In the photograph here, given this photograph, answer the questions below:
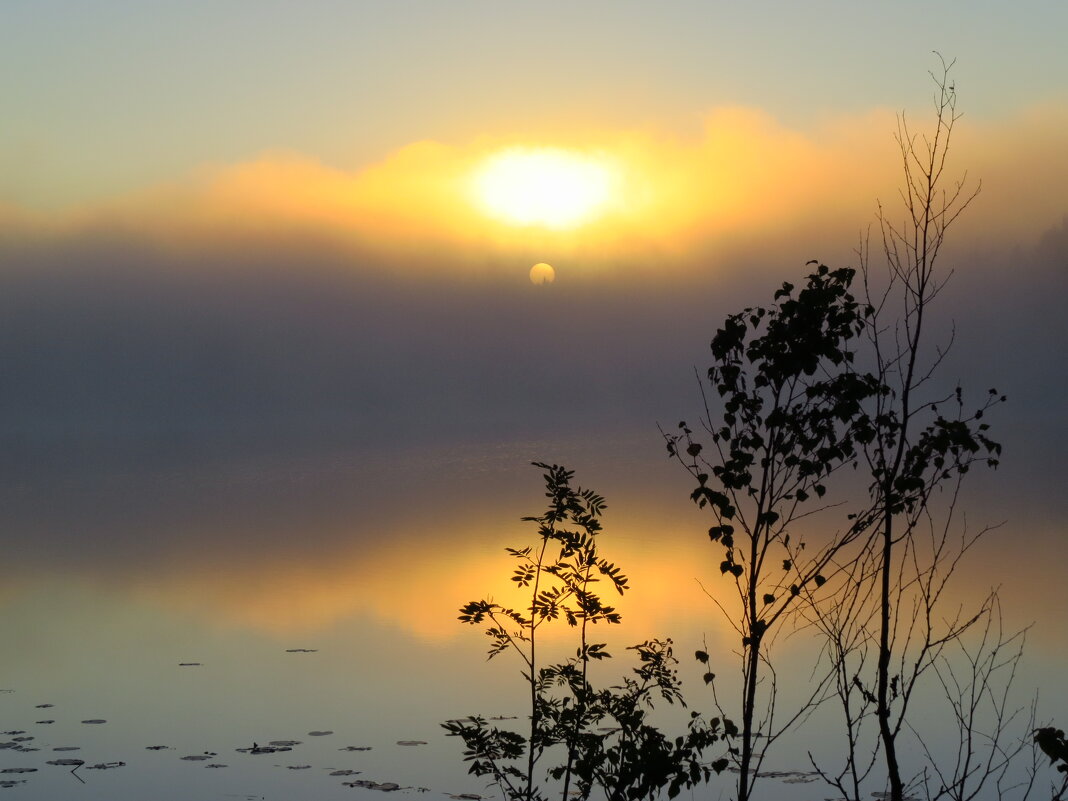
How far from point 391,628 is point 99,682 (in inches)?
188

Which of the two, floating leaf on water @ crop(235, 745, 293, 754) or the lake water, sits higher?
the lake water

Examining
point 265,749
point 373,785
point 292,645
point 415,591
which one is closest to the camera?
point 373,785

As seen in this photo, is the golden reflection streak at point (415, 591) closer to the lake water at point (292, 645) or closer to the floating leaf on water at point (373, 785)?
the lake water at point (292, 645)

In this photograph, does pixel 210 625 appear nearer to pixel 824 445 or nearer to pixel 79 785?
pixel 79 785

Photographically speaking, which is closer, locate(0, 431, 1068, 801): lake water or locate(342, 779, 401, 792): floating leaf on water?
locate(342, 779, 401, 792): floating leaf on water

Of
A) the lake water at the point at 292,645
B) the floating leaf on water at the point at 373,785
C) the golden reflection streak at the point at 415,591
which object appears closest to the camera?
the floating leaf on water at the point at 373,785

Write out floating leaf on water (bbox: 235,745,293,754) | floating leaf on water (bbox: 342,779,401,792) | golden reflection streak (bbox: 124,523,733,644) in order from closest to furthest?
floating leaf on water (bbox: 342,779,401,792) < floating leaf on water (bbox: 235,745,293,754) < golden reflection streak (bbox: 124,523,733,644)

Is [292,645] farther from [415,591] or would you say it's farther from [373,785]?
[373,785]

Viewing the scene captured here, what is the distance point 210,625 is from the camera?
63.9ft

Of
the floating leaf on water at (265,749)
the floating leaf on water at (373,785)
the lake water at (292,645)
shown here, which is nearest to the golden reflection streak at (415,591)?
the lake water at (292,645)

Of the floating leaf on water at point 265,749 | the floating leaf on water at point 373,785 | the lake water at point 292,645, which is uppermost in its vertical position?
the lake water at point 292,645

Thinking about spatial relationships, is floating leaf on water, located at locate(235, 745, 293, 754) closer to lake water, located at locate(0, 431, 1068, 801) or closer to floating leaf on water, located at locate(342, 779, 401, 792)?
lake water, located at locate(0, 431, 1068, 801)

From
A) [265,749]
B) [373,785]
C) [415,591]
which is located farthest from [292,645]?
[373,785]

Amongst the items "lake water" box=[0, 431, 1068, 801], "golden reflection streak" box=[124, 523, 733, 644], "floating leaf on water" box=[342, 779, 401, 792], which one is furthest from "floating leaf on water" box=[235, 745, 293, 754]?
"golden reflection streak" box=[124, 523, 733, 644]
